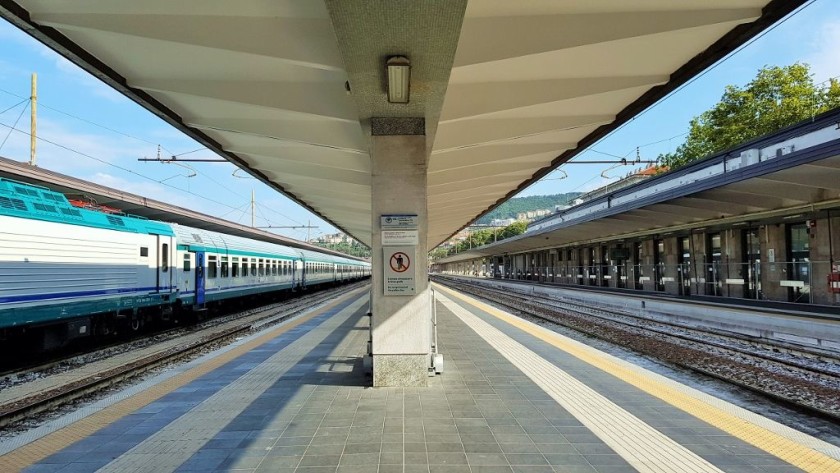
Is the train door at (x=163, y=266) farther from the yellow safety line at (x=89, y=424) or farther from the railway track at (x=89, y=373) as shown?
the yellow safety line at (x=89, y=424)

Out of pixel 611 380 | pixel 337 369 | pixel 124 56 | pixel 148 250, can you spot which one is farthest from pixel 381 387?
pixel 148 250

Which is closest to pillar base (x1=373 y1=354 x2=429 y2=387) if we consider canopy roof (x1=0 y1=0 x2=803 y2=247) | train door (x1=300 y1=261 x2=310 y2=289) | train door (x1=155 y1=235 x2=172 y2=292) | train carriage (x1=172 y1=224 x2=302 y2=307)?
canopy roof (x1=0 y1=0 x2=803 y2=247)

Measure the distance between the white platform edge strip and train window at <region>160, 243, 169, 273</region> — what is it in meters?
10.3

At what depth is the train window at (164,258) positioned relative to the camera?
14.0m

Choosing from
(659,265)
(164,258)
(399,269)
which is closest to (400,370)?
(399,269)

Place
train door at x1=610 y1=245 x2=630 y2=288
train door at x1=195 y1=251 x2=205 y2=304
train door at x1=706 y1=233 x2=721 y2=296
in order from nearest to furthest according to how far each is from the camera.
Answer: train door at x1=195 y1=251 x2=205 y2=304
train door at x1=706 y1=233 x2=721 y2=296
train door at x1=610 y1=245 x2=630 y2=288

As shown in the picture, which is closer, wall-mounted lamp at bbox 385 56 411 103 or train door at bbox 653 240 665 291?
wall-mounted lamp at bbox 385 56 411 103

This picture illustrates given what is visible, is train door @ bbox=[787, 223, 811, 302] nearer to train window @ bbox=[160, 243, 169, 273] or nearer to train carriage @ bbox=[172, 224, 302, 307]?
train carriage @ bbox=[172, 224, 302, 307]

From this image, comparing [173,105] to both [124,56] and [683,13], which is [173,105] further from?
[683,13]

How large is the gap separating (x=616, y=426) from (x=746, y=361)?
6.58 meters

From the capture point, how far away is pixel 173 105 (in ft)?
24.6

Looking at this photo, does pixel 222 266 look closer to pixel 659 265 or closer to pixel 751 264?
pixel 751 264

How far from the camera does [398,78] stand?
16.8ft

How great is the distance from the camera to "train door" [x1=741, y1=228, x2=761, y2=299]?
1911 centimetres
